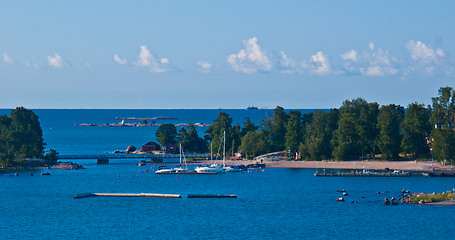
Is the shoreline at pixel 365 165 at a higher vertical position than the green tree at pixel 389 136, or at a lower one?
lower

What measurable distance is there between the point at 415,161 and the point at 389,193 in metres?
49.4

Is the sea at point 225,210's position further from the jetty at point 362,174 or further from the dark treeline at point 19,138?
the dark treeline at point 19,138

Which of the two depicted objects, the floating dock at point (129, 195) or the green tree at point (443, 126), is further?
the green tree at point (443, 126)

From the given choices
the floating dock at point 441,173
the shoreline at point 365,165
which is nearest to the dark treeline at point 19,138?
the shoreline at point 365,165

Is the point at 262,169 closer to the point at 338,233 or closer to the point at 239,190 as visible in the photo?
the point at 239,190

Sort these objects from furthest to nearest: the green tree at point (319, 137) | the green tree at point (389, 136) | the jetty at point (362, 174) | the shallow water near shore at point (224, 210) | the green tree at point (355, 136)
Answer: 1. the green tree at point (319, 137)
2. the green tree at point (355, 136)
3. the green tree at point (389, 136)
4. the jetty at point (362, 174)
5. the shallow water near shore at point (224, 210)

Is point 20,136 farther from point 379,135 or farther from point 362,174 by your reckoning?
point 379,135

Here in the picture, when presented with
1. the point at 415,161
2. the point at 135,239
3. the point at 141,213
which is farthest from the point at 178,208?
the point at 415,161

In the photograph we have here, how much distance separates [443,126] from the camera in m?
174

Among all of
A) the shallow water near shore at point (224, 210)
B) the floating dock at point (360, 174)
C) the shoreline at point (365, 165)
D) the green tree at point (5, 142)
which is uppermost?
the green tree at point (5, 142)

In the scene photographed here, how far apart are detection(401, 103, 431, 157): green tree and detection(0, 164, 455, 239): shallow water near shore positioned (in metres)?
22.5

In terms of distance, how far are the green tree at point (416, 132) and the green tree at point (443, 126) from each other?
255 centimetres

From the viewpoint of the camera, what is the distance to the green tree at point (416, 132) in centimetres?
17688

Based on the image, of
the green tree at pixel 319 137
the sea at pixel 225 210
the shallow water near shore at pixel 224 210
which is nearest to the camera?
the sea at pixel 225 210
